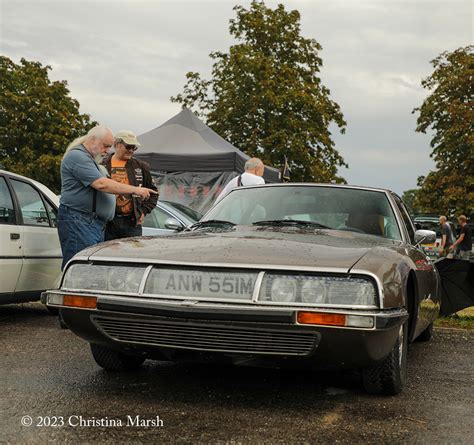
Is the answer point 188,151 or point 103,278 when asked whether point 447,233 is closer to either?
point 188,151

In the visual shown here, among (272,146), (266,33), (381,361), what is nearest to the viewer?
(381,361)

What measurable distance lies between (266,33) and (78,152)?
102ft

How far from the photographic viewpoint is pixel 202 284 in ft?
11.5

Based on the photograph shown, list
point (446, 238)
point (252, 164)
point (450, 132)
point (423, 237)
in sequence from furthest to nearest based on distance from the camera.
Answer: point (450, 132), point (446, 238), point (252, 164), point (423, 237)

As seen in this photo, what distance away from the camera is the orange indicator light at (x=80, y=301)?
3.70 m

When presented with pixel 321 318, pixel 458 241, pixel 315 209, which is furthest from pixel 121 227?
pixel 458 241

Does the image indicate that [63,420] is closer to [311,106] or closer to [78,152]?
[78,152]

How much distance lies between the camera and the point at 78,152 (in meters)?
5.84

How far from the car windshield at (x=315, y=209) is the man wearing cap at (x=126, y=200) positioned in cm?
131

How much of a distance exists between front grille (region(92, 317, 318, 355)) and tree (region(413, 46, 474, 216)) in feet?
110

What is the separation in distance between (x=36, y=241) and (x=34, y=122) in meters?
35.9

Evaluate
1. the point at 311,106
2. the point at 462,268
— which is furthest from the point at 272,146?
the point at 462,268

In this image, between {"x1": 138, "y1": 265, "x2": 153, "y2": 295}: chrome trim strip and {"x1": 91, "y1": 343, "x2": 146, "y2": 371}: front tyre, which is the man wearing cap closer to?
{"x1": 91, "y1": 343, "x2": 146, "y2": 371}: front tyre

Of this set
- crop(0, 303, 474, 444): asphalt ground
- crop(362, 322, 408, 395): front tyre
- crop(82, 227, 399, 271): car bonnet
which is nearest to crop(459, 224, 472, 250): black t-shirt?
crop(0, 303, 474, 444): asphalt ground
